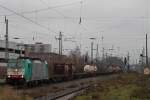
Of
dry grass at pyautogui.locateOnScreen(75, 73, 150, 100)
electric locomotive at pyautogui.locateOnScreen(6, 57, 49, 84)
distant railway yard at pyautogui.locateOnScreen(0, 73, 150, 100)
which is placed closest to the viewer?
dry grass at pyautogui.locateOnScreen(75, 73, 150, 100)

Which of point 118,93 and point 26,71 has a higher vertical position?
point 26,71

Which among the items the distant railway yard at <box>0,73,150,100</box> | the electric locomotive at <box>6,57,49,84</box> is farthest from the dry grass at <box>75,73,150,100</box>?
the electric locomotive at <box>6,57,49,84</box>

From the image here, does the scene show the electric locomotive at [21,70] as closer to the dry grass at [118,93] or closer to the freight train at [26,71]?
the freight train at [26,71]

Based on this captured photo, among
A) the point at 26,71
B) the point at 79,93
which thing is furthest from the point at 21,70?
the point at 79,93

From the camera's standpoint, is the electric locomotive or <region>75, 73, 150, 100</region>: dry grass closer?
<region>75, 73, 150, 100</region>: dry grass

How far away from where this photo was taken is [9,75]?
4588cm

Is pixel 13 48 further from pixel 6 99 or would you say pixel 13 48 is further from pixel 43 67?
pixel 6 99

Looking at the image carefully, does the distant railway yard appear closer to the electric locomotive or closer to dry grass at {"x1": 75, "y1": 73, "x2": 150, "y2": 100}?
dry grass at {"x1": 75, "y1": 73, "x2": 150, "y2": 100}

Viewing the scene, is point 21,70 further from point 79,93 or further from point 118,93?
point 118,93

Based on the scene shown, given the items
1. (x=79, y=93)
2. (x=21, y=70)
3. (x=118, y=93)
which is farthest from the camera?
(x=21, y=70)

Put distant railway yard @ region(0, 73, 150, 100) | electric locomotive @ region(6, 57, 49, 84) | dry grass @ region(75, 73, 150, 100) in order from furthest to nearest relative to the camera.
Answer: electric locomotive @ region(6, 57, 49, 84)
distant railway yard @ region(0, 73, 150, 100)
dry grass @ region(75, 73, 150, 100)

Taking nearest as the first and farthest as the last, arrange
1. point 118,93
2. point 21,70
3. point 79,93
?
point 118,93 → point 79,93 → point 21,70

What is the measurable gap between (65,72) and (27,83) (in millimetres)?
21106

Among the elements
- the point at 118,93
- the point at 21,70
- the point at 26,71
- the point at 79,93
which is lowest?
the point at 79,93
